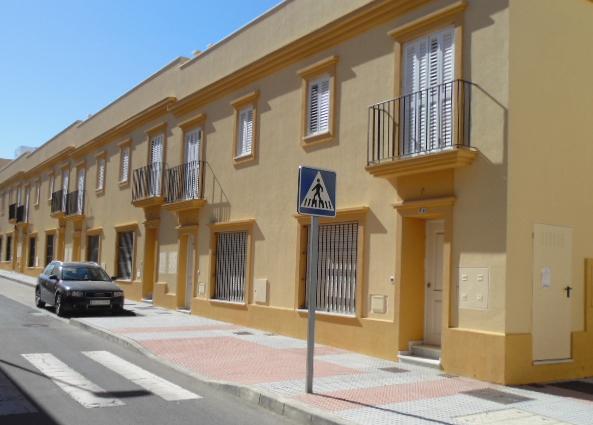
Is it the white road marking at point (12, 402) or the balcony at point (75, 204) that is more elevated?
the balcony at point (75, 204)

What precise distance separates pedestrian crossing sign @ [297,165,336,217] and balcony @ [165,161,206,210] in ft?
31.1

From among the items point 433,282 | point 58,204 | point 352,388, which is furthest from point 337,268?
point 58,204

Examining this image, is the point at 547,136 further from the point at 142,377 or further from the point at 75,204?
the point at 75,204

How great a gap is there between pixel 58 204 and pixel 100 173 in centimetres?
596

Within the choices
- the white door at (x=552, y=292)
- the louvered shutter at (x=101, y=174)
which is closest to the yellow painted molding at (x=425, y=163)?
the white door at (x=552, y=292)

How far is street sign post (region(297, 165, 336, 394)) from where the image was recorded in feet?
26.0

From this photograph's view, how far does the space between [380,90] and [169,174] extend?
31.1ft

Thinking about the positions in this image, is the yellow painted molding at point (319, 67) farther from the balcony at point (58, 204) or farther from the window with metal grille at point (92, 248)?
the balcony at point (58, 204)

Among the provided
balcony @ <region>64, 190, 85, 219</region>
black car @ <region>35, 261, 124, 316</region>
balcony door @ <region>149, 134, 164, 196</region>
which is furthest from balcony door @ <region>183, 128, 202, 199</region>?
balcony @ <region>64, 190, 85, 219</region>

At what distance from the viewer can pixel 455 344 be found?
31.6ft

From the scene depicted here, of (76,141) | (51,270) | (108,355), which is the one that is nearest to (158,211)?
(51,270)

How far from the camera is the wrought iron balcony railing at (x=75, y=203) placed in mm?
28031

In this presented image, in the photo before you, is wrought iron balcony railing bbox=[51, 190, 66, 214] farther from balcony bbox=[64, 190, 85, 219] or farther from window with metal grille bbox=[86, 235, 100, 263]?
window with metal grille bbox=[86, 235, 100, 263]

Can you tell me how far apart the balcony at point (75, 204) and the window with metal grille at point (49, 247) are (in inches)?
179
